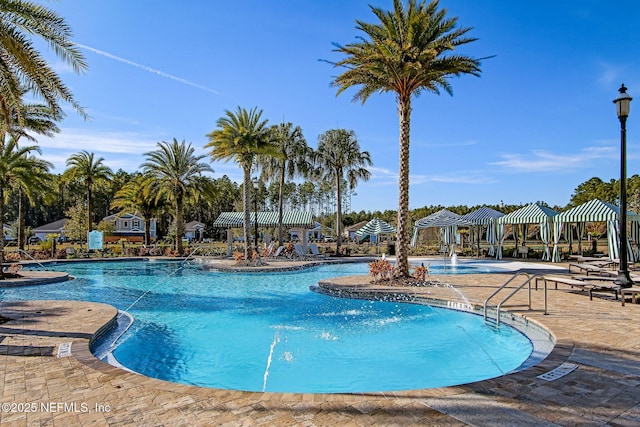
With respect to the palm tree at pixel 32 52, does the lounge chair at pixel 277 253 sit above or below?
below

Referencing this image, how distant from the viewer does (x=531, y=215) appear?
2478 centimetres

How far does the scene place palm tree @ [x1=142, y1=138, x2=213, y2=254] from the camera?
30.7 m

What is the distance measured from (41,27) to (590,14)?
583 inches

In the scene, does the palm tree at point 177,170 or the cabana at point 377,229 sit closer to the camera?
the cabana at point 377,229

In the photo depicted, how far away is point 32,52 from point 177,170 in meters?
22.3

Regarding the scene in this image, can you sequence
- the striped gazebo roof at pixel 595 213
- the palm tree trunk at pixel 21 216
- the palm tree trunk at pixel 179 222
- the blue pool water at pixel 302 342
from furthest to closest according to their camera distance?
the palm tree trunk at pixel 179 222 < the palm tree trunk at pixel 21 216 < the striped gazebo roof at pixel 595 213 < the blue pool water at pixel 302 342

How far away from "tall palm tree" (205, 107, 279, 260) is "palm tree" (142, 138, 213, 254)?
787cm

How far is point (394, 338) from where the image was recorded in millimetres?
8477

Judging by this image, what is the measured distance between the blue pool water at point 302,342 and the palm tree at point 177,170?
57.1 feet

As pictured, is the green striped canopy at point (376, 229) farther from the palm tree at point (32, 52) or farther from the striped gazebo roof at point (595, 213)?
the palm tree at point (32, 52)

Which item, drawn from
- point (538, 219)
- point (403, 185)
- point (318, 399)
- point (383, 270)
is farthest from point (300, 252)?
point (318, 399)

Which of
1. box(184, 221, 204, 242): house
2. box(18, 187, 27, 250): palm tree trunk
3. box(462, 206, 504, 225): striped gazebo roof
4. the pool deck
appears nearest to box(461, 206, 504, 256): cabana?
box(462, 206, 504, 225): striped gazebo roof

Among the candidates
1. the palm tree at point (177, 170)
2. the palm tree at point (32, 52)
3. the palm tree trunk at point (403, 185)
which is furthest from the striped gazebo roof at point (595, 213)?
the palm tree at point (177, 170)

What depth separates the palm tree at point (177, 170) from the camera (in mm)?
30672
